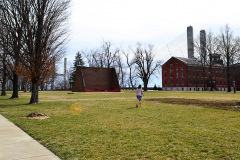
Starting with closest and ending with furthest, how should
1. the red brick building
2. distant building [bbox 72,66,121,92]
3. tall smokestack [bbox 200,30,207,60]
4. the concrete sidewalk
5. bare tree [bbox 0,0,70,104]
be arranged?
1. the concrete sidewalk
2. bare tree [bbox 0,0,70,104]
3. distant building [bbox 72,66,121,92]
4. tall smokestack [bbox 200,30,207,60]
5. the red brick building

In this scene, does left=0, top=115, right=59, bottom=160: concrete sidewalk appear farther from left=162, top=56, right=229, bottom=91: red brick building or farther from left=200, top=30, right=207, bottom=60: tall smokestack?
left=162, top=56, right=229, bottom=91: red brick building

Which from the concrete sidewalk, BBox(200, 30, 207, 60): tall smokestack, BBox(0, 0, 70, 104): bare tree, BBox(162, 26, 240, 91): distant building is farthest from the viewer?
BBox(162, 26, 240, 91): distant building

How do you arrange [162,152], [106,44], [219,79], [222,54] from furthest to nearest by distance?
[219,79]
[106,44]
[222,54]
[162,152]

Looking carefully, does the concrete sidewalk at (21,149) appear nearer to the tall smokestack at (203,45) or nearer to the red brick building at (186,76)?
the tall smokestack at (203,45)

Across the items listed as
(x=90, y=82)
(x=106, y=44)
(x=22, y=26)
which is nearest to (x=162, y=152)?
(x=22, y=26)

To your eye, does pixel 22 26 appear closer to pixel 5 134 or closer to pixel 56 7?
pixel 56 7

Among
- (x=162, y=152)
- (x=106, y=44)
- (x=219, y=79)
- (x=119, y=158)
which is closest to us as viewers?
(x=119, y=158)

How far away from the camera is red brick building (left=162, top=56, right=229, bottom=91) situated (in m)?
64.1

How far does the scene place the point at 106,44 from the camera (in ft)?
208

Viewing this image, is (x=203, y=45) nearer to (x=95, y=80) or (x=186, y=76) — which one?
(x=186, y=76)

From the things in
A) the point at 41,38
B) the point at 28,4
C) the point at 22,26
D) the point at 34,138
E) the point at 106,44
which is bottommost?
the point at 34,138

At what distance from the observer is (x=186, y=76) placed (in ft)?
211

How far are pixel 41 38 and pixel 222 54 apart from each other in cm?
4402

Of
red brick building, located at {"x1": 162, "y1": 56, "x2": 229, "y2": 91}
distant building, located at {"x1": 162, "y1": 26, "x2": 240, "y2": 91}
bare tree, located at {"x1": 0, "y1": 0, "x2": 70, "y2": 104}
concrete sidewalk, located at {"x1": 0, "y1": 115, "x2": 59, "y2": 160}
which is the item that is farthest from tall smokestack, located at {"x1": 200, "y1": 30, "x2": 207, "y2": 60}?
concrete sidewalk, located at {"x1": 0, "y1": 115, "x2": 59, "y2": 160}
